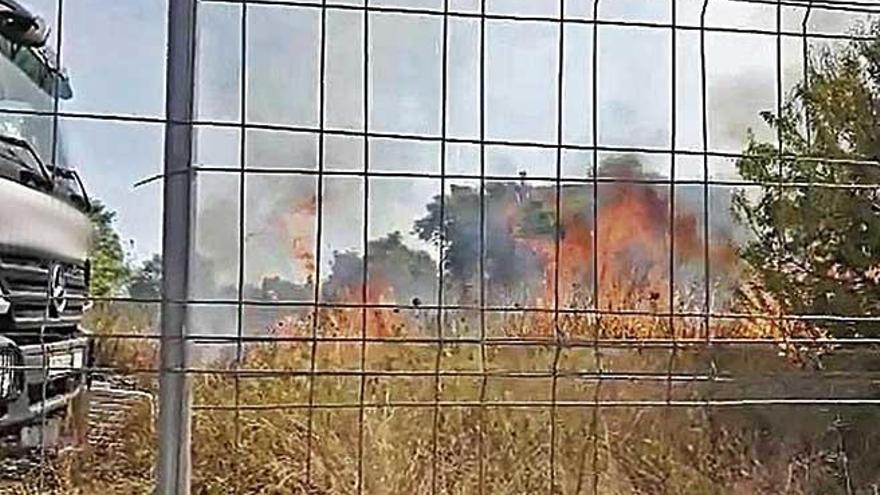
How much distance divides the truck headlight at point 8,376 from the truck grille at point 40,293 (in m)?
0.06

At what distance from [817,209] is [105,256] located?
3.55ft

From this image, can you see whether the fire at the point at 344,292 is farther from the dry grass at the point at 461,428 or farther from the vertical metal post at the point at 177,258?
the vertical metal post at the point at 177,258

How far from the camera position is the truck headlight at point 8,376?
1649 mm

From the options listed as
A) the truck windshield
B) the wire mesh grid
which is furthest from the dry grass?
the truck windshield

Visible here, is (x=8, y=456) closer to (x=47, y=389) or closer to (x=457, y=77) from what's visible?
(x=47, y=389)

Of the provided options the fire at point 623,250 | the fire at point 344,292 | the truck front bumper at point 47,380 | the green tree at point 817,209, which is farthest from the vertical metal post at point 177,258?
the green tree at point 817,209

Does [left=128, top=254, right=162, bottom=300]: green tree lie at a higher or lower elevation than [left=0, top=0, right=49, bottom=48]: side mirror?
lower

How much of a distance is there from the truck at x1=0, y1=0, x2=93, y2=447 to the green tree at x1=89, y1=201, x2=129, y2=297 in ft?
0.04

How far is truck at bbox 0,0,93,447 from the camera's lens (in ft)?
5.68

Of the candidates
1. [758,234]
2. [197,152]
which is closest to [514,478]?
[758,234]

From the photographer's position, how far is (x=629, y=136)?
202 centimetres

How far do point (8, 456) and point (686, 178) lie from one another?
1053 mm

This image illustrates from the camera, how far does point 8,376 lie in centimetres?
166

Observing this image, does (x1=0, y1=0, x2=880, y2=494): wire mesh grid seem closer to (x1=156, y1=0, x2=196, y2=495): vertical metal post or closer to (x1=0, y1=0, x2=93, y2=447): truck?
(x1=0, y1=0, x2=93, y2=447): truck
